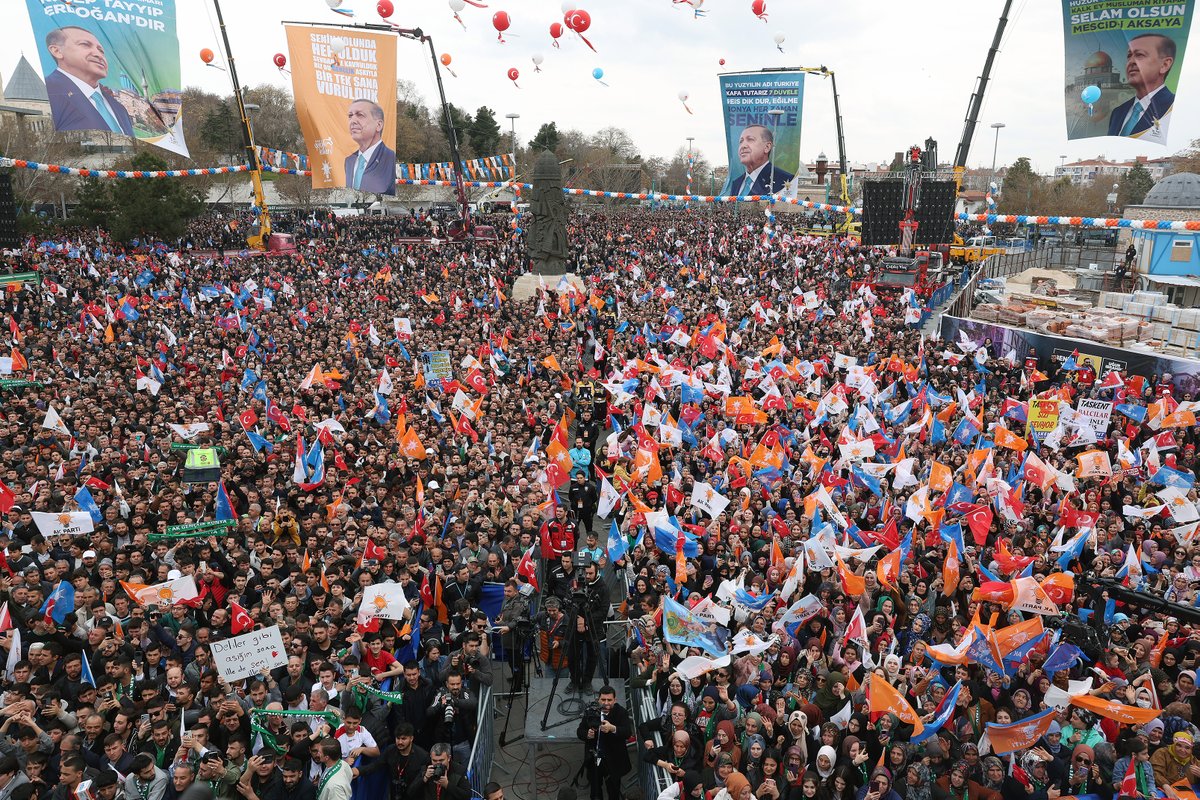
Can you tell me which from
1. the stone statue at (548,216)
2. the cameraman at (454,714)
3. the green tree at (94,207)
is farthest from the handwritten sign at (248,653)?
the green tree at (94,207)

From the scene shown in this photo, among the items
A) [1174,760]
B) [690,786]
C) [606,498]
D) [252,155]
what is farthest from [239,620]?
[252,155]

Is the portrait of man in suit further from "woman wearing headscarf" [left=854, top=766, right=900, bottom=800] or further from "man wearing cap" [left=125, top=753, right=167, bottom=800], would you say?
"man wearing cap" [left=125, top=753, right=167, bottom=800]

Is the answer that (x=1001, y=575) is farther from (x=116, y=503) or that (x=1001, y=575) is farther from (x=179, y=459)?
(x=179, y=459)

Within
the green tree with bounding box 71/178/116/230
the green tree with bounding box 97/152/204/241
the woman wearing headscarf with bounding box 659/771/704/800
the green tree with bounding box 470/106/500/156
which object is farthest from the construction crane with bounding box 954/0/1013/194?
the green tree with bounding box 470/106/500/156

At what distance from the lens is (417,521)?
10250mm

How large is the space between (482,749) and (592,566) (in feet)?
7.22

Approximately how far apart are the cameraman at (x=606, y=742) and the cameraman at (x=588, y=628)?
1.03 m

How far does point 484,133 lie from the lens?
8219 centimetres

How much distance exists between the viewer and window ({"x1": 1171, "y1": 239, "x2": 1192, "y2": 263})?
103ft

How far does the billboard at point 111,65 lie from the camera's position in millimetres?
23125

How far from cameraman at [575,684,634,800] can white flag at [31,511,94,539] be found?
20.8 feet

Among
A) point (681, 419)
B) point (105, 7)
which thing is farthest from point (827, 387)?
point (105, 7)

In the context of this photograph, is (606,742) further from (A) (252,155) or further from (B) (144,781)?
(A) (252,155)

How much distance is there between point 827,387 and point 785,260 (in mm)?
20028
